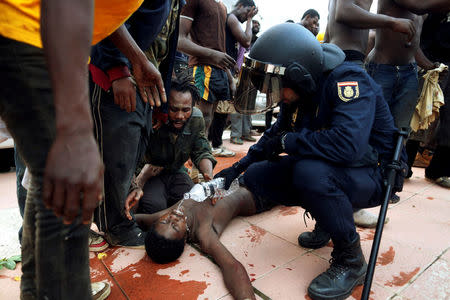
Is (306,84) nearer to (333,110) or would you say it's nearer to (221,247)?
(333,110)

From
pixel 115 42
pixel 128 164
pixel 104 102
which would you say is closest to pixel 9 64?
pixel 115 42

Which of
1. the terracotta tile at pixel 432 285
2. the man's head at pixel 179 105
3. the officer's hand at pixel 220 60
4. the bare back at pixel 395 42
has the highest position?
the bare back at pixel 395 42

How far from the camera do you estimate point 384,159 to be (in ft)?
5.35

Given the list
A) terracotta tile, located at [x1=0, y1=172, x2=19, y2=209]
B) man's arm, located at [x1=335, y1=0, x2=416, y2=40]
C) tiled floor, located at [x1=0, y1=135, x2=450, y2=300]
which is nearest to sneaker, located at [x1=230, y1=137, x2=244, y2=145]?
tiled floor, located at [x1=0, y1=135, x2=450, y2=300]

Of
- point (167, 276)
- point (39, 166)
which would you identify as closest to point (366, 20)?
point (167, 276)

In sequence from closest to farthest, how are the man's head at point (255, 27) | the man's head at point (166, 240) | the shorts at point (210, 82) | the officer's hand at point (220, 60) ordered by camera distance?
1. the man's head at point (166, 240)
2. the officer's hand at point (220, 60)
3. the shorts at point (210, 82)
4. the man's head at point (255, 27)

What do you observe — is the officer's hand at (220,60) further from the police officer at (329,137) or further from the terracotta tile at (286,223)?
the terracotta tile at (286,223)

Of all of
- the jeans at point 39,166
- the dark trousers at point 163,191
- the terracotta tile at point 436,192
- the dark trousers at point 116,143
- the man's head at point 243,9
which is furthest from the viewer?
the man's head at point 243,9

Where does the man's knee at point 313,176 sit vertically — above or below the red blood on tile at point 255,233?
above

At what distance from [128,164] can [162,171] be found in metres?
0.91

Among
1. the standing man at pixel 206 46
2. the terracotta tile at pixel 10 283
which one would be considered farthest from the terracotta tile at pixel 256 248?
the standing man at pixel 206 46

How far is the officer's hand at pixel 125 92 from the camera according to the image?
1550mm

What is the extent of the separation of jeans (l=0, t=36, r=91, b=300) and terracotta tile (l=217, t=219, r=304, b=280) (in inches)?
42.2

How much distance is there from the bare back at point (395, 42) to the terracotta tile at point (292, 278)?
1886mm
